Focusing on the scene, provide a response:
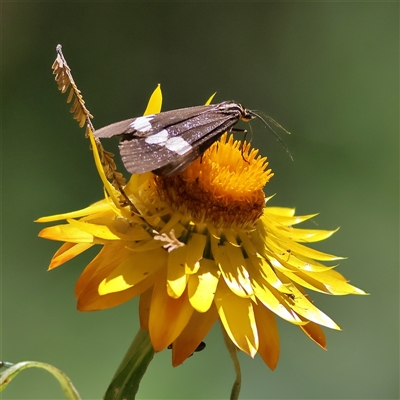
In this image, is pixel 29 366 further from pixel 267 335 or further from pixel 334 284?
pixel 334 284

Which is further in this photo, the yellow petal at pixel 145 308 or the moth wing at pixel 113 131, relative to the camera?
the moth wing at pixel 113 131

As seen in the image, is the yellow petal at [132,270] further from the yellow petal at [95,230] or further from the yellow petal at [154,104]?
the yellow petal at [154,104]

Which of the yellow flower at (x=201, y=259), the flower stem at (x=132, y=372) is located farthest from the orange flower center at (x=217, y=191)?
the flower stem at (x=132, y=372)

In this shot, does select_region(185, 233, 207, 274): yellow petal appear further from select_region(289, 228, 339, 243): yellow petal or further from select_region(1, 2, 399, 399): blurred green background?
select_region(1, 2, 399, 399): blurred green background

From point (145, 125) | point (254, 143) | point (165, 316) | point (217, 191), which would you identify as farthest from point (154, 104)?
point (254, 143)

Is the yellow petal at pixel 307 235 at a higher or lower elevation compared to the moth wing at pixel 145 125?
lower

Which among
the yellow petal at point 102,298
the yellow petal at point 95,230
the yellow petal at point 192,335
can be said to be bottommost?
the yellow petal at point 192,335
